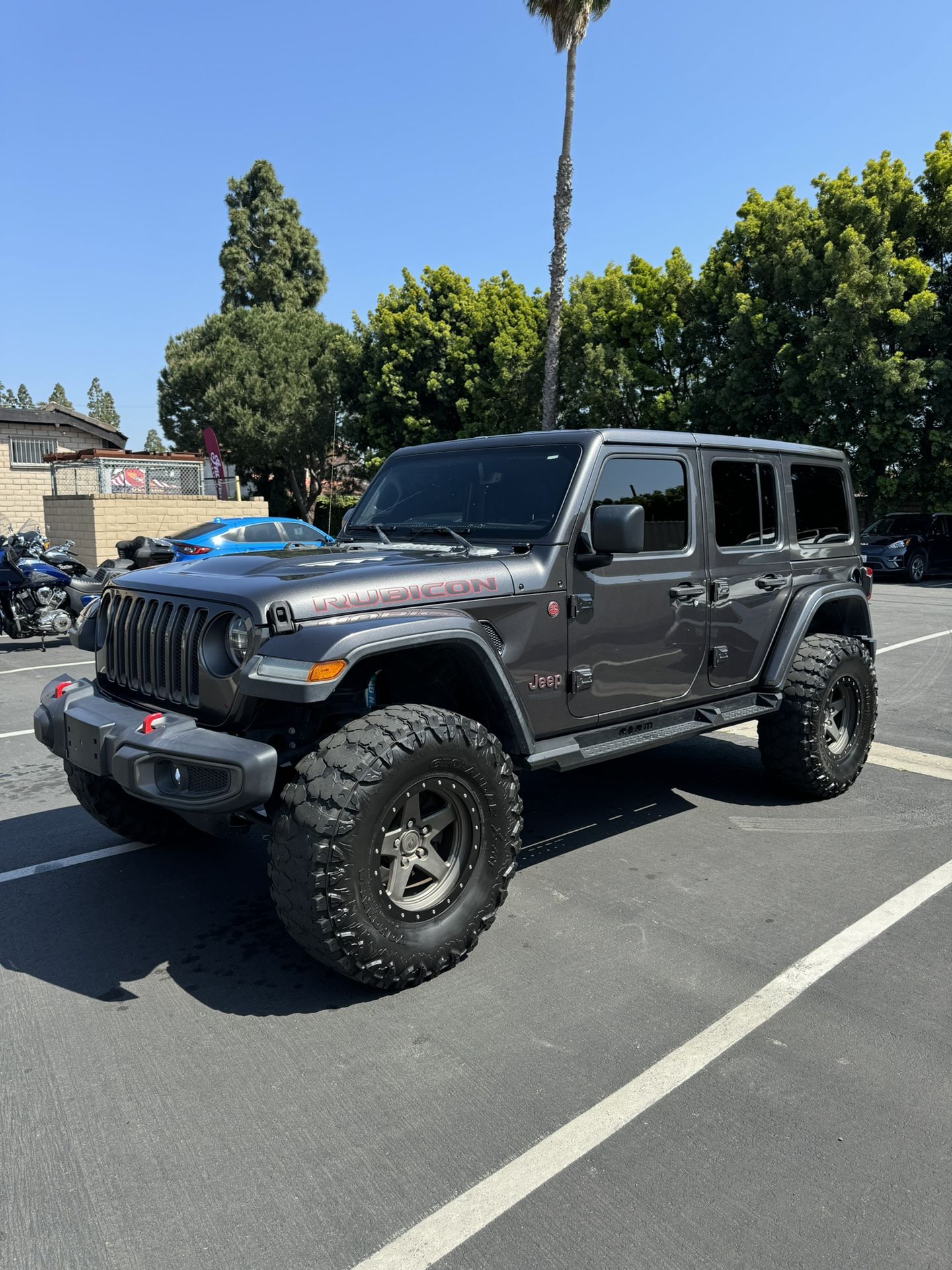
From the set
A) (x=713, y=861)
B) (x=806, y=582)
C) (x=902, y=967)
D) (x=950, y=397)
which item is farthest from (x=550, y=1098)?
(x=950, y=397)

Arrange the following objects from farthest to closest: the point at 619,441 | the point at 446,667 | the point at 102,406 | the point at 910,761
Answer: the point at 102,406
the point at 910,761
the point at 619,441
the point at 446,667

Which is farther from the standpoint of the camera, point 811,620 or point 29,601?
point 29,601

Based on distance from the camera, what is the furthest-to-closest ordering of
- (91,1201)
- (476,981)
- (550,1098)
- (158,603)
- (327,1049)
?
(158,603) → (476,981) → (327,1049) → (550,1098) → (91,1201)

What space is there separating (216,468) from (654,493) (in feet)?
73.3

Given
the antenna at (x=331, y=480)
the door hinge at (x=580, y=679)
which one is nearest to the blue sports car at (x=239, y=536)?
the door hinge at (x=580, y=679)

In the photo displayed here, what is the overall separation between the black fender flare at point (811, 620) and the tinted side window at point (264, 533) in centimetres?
948

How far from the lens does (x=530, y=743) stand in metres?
3.76

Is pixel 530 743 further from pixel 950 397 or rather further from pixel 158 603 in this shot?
pixel 950 397

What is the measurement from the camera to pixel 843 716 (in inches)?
216

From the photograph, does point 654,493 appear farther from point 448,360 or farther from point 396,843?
point 448,360

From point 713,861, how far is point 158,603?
278cm

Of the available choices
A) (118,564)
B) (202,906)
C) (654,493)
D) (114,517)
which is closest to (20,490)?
(114,517)

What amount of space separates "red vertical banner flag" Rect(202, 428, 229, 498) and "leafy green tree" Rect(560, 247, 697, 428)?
403 inches

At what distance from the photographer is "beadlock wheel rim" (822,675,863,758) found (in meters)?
5.35
